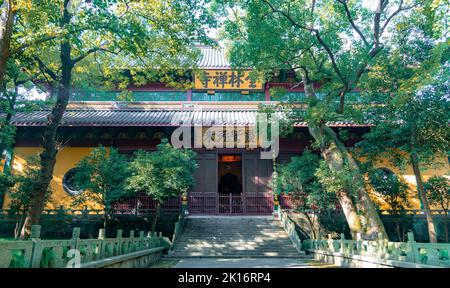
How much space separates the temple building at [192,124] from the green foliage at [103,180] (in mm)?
2537

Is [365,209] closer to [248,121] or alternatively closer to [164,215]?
[248,121]

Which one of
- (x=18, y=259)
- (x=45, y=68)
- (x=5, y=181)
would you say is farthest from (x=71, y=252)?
(x=5, y=181)

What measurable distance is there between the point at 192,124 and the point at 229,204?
373 cm

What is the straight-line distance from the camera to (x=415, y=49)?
8.21m

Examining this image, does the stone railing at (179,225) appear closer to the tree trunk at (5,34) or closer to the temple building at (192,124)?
the temple building at (192,124)

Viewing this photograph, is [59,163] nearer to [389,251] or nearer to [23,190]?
[23,190]

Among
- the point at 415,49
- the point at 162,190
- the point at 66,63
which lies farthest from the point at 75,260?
the point at 415,49

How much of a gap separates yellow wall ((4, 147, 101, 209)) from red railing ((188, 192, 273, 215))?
5.20 metres

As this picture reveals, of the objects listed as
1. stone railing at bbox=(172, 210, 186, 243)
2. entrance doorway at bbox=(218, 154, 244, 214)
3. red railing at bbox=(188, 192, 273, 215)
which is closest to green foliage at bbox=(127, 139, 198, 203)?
stone railing at bbox=(172, 210, 186, 243)

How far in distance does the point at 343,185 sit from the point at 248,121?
5824mm

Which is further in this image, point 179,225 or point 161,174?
point 179,225

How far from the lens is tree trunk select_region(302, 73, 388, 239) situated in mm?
8250

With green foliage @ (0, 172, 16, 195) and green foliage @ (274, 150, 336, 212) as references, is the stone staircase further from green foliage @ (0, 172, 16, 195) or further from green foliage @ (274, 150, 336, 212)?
green foliage @ (0, 172, 16, 195)

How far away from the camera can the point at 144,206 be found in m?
12.7
